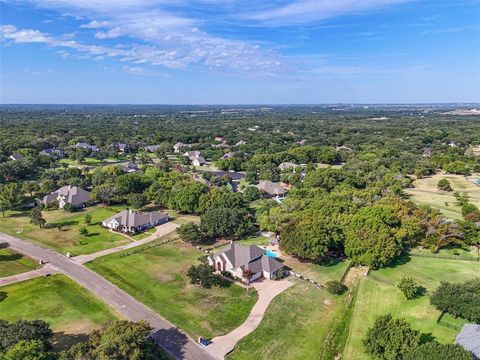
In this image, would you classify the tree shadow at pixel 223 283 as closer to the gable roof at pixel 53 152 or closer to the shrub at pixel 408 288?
the shrub at pixel 408 288

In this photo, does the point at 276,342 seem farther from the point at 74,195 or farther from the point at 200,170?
the point at 200,170

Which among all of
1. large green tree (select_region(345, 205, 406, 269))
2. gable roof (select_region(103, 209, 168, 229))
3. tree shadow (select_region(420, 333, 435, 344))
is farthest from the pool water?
gable roof (select_region(103, 209, 168, 229))

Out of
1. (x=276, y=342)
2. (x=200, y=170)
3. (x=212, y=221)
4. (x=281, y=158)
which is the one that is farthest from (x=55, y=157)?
(x=276, y=342)

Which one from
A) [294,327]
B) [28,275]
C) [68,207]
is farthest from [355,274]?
[68,207]

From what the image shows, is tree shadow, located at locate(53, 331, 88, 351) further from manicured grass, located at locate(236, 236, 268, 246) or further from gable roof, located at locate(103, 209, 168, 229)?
gable roof, located at locate(103, 209, 168, 229)

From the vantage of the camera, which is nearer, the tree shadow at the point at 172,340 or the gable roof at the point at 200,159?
the tree shadow at the point at 172,340

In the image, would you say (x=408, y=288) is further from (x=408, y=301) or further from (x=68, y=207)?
(x=68, y=207)

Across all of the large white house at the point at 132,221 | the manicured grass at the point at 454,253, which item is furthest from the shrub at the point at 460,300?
the large white house at the point at 132,221
